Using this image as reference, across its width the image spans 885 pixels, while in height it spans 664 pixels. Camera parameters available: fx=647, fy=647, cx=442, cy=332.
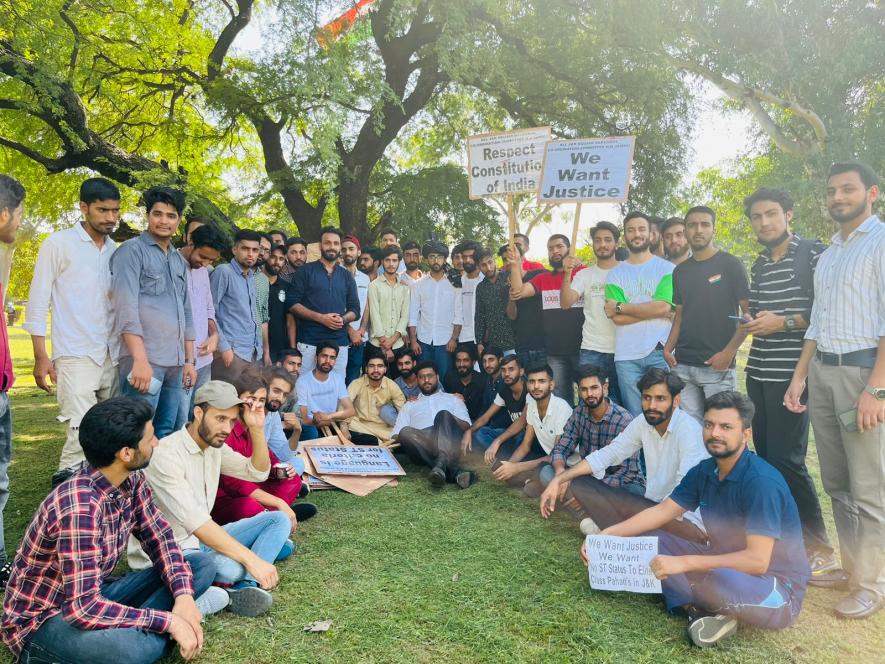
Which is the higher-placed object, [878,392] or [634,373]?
[878,392]

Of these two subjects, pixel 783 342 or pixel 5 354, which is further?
pixel 783 342

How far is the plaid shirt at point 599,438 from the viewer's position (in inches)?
178

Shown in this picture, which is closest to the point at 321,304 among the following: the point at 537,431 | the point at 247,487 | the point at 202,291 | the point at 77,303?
the point at 202,291

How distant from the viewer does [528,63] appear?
11.3 m

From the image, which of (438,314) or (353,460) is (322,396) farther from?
(438,314)

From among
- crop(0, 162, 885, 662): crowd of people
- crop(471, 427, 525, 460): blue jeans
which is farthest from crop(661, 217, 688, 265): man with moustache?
crop(471, 427, 525, 460): blue jeans

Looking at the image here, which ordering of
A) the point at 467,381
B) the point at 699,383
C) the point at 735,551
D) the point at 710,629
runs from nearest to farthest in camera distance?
the point at 710,629
the point at 735,551
the point at 699,383
the point at 467,381

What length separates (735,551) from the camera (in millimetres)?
3178

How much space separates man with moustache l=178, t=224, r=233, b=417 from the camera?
510 centimetres

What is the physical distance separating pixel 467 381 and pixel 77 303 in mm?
3934

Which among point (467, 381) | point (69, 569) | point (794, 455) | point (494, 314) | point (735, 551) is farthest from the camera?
point (467, 381)

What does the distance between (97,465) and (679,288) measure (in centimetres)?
403

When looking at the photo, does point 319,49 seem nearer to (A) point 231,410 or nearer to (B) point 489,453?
(B) point 489,453

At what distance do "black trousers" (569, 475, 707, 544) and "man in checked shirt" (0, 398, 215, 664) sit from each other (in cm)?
251
